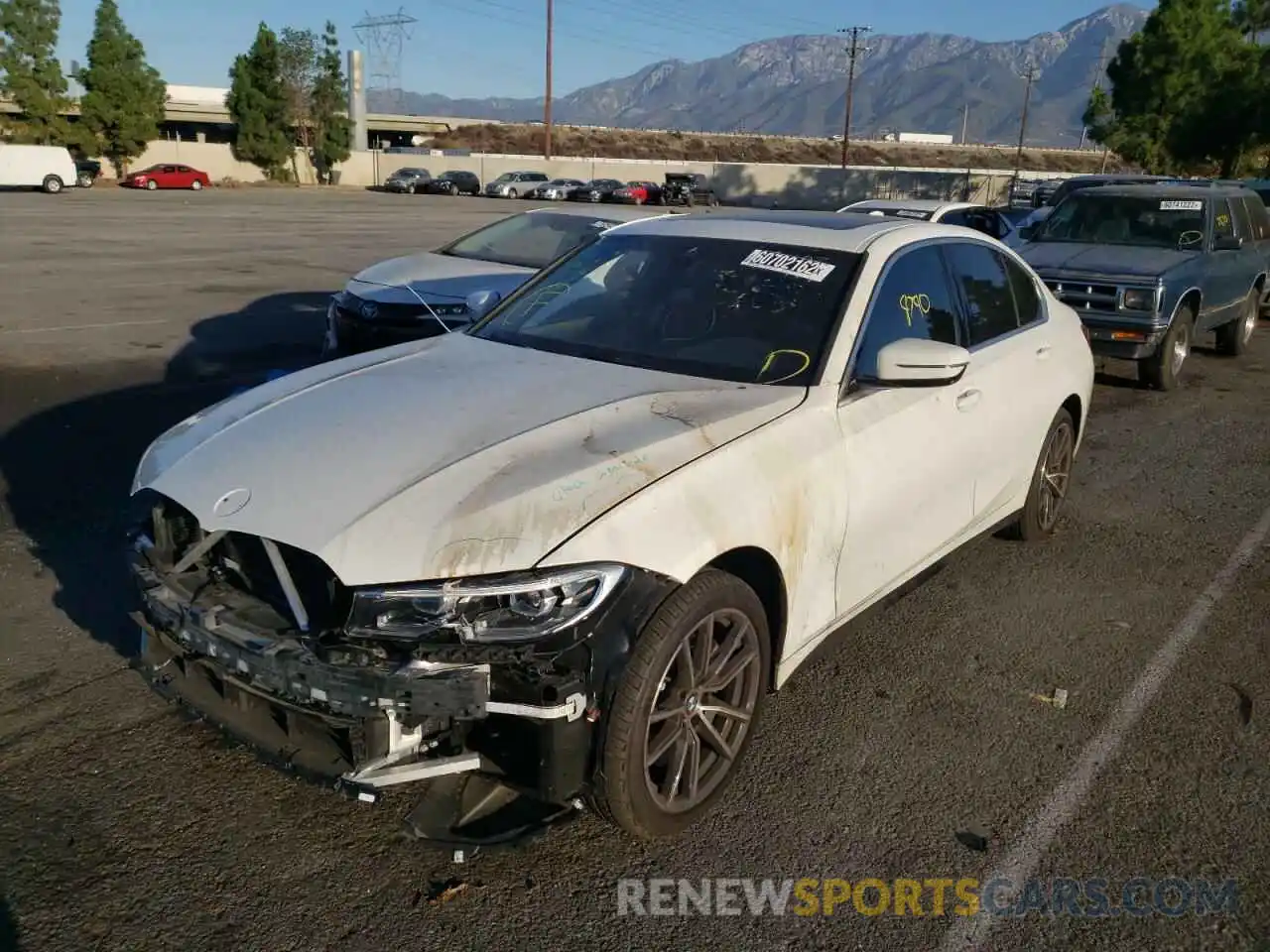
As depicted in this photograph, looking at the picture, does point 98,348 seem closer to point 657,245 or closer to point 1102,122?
point 657,245

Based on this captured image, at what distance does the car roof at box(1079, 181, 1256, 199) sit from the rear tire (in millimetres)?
1401

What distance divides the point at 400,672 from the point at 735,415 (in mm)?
1350

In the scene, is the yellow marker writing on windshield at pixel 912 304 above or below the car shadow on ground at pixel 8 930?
above

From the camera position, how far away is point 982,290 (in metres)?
4.80

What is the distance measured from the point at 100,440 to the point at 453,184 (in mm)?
55842

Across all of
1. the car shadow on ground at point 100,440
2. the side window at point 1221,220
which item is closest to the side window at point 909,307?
the car shadow on ground at point 100,440

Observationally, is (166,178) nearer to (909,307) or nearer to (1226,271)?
(1226,271)

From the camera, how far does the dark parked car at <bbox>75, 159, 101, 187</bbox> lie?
53.4 meters

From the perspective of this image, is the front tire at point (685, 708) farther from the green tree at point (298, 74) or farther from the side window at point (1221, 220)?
the green tree at point (298, 74)

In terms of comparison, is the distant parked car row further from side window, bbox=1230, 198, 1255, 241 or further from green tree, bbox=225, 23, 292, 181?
side window, bbox=1230, 198, 1255, 241

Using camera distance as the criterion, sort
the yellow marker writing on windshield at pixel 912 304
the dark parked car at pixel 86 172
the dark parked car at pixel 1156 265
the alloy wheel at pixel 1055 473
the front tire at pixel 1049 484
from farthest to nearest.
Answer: the dark parked car at pixel 86 172, the dark parked car at pixel 1156 265, the alloy wheel at pixel 1055 473, the front tire at pixel 1049 484, the yellow marker writing on windshield at pixel 912 304

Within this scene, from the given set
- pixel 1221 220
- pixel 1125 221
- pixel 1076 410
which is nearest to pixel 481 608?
pixel 1076 410

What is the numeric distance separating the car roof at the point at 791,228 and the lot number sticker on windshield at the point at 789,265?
10 centimetres

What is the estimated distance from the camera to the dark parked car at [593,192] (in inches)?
2233
